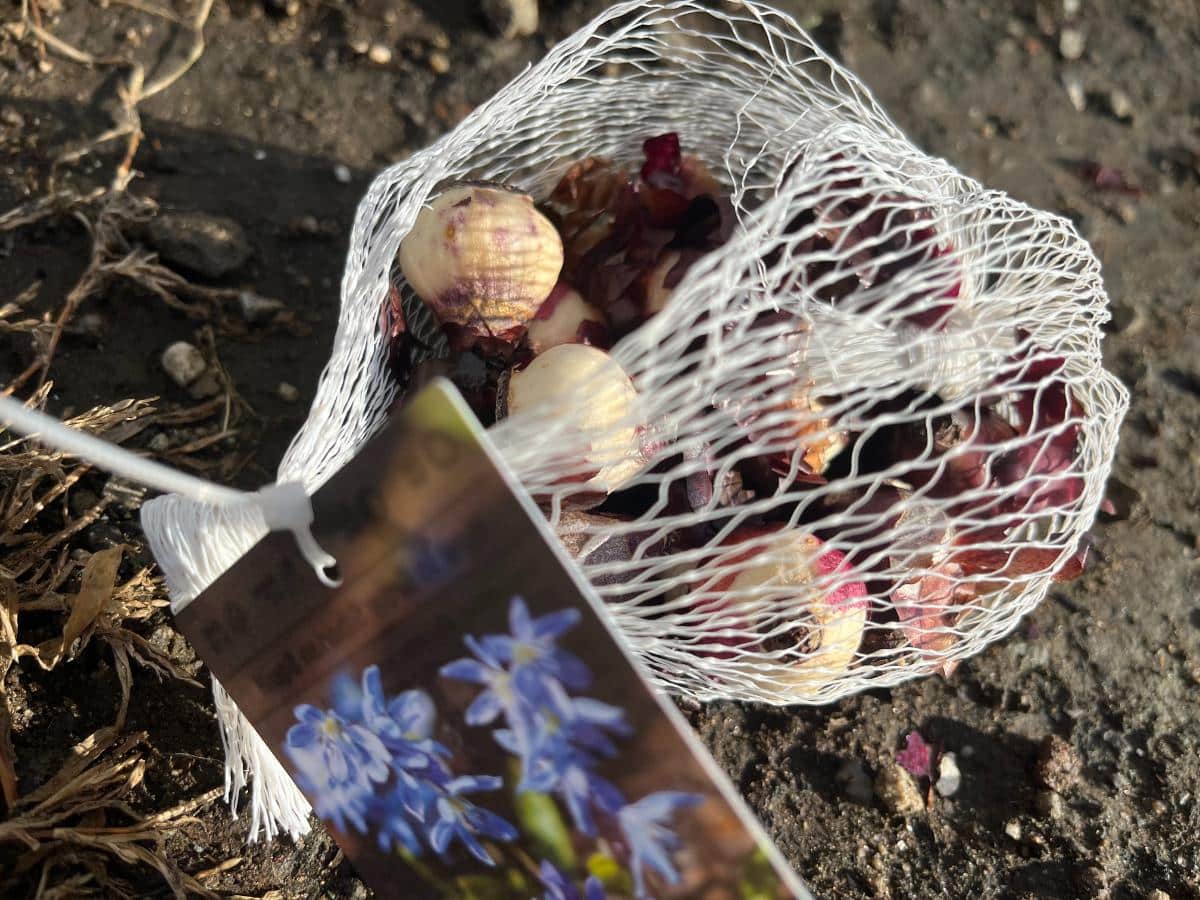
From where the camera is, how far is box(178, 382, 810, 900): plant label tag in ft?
1.89

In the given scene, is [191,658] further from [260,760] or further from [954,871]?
[954,871]

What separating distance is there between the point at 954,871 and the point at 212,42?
1.55 metres

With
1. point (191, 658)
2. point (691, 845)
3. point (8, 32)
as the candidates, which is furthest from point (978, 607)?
point (8, 32)

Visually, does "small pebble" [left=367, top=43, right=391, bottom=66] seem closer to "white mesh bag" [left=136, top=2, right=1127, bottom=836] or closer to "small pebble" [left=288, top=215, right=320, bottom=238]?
"small pebble" [left=288, top=215, right=320, bottom=238]

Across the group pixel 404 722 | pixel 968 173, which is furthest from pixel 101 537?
pixel 968 173

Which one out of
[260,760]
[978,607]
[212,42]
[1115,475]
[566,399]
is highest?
[212,42]

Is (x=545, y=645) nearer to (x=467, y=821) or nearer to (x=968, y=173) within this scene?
(x=467, y=821)

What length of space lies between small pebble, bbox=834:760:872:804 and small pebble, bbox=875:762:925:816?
0.04 feet

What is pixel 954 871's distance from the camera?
1130 millimetres

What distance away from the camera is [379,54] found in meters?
1.51

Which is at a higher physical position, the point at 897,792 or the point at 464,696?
the point at 464,696

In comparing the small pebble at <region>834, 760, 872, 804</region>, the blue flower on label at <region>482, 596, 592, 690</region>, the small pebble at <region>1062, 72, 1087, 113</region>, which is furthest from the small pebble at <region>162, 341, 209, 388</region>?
the small pebble at <region>1062, 72, 1087, 113</region>

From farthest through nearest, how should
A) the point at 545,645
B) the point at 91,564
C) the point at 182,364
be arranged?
1. the point at 182,364
2. the point at 91,564
3. the point at 545,645

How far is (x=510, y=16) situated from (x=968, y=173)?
785 mm
